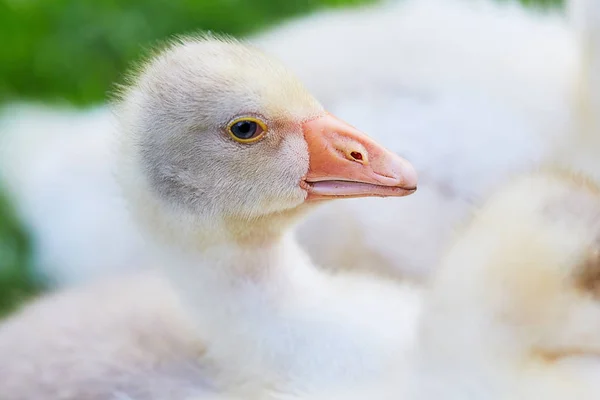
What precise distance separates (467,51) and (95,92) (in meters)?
1.11

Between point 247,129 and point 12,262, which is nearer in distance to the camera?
point 247,129

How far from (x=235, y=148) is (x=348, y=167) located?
16 centimetres

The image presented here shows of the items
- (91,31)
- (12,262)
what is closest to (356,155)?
(12,262)

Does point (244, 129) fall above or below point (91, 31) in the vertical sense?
below

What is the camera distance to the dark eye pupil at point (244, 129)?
1.36 m

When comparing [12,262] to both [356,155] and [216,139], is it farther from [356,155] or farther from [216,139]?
[356,155]

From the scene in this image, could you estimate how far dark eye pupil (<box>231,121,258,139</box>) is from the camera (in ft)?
4.47

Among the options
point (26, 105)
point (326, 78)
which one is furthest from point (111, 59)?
point (326, 78)

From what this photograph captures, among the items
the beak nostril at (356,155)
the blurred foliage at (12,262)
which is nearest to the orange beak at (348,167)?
the beak nostril at (356,155)

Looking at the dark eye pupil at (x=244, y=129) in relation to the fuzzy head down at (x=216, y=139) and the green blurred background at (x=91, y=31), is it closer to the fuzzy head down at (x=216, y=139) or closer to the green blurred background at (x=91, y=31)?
the fuzzy head down at (x=216, y=139)

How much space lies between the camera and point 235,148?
137 cm

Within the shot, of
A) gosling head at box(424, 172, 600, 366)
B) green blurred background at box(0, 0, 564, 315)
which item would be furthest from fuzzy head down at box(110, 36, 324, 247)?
green blurred background at box(0, 0, 564, 315)

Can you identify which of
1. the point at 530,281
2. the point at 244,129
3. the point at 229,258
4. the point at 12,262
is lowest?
the point at 530,281

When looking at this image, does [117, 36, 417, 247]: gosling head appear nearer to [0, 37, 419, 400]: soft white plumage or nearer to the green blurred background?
[0, 37, 419, 400]: soft white plumage
